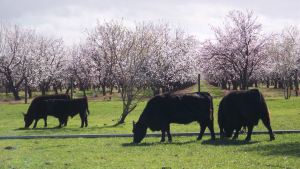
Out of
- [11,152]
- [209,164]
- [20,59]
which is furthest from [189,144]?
[20,59]

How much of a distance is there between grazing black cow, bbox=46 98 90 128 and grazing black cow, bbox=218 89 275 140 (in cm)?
766

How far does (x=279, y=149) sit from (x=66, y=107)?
11.0 metres

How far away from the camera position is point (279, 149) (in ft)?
25.4

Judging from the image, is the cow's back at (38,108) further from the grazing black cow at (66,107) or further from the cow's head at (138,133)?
the cow's head at (138,133)

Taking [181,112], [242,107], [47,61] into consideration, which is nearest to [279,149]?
[242,107]

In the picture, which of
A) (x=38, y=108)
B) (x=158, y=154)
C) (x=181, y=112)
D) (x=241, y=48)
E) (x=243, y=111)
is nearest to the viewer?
(x=158, y=154)

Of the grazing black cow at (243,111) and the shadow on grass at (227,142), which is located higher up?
the grazing black cow at (243,111)

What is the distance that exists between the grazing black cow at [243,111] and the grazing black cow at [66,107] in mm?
7664

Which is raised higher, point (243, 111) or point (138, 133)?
point (243, 111)

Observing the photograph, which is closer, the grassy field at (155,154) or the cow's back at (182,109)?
the grassy field at (155,154)

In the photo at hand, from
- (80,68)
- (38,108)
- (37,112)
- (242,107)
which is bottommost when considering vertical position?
(37,112)

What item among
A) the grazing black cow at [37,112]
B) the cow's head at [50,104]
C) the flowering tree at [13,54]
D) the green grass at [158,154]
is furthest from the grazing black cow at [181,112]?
the flowering tree at [13,54]

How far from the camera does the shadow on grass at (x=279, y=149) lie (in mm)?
7183

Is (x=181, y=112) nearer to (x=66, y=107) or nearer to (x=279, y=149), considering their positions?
(x=279, y=149)
